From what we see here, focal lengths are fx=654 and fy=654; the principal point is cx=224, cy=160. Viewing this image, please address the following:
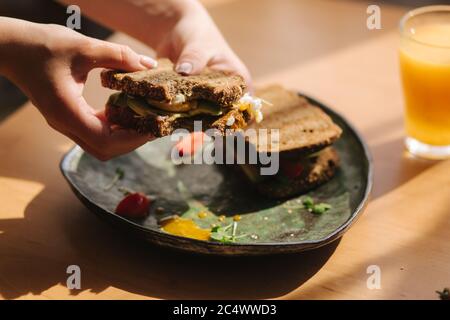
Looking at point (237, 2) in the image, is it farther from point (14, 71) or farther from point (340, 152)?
point (14, 71)

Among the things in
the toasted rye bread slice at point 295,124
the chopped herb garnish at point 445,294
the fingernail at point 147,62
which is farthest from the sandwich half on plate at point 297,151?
the chopped herb garnish at point 445,294

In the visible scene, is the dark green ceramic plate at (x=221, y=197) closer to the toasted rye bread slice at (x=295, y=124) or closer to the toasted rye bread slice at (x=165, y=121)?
the toasted rye bread slice at (x=295, y=124)

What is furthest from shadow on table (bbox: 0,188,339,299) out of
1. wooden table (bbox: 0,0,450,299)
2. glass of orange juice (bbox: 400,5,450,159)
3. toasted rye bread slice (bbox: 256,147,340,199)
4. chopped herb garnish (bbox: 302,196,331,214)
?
glass of orange juice (bbox: 400,5,450,159)

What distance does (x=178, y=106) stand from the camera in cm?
172

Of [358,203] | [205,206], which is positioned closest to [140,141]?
[205,206]

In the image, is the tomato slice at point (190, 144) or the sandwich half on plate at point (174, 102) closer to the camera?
the sandwich half on plate at point (174, 102)

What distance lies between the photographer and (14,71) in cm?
161

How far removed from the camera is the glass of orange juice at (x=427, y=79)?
78.1 inches

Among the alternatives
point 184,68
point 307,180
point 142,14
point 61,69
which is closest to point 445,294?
point 307,180

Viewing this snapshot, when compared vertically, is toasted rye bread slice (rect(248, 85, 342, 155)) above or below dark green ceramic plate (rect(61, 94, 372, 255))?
above

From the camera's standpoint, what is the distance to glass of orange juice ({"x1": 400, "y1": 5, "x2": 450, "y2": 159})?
1.98 m

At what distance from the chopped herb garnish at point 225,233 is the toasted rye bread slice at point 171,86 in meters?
0.33

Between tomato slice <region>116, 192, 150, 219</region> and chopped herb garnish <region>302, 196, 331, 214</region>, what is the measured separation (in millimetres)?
451

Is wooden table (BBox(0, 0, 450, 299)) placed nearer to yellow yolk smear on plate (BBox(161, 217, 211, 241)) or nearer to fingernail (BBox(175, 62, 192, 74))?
yellow yolk smear on plate (BBox(161, 217, 211, 241))
